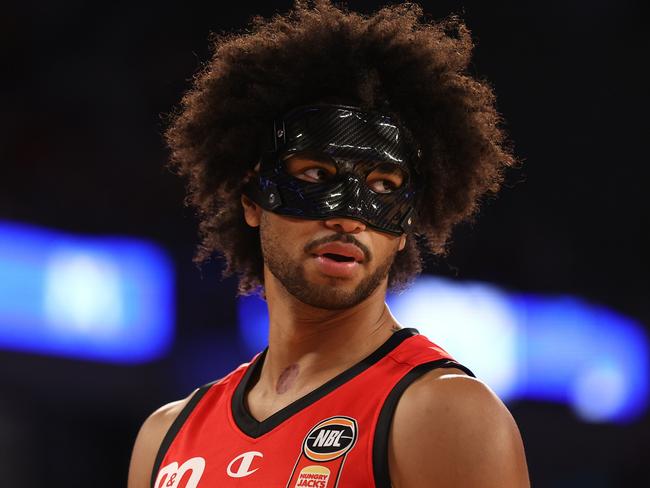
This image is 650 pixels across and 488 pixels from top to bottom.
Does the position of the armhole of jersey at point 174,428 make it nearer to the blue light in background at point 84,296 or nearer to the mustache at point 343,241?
the mustache at point 343,241

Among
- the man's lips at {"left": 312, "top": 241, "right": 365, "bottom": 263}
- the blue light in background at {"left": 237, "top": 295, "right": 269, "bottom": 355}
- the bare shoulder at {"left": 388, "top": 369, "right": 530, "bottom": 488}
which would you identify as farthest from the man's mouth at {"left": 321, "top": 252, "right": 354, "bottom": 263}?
the blue light in background at {"left": 237, "top": 295, "right": 269, "bottom": 355}

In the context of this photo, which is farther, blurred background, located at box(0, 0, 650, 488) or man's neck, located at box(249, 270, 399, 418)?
blurred background, located at box(0, 0, 650, 488)

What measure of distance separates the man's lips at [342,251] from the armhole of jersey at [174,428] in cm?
64

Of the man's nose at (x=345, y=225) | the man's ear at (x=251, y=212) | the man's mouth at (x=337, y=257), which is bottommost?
the man's mouth at (x=337, y=257)

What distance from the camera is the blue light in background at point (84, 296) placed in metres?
6.11

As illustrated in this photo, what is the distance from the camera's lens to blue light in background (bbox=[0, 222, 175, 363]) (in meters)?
6.11

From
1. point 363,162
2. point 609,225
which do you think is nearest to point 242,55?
point 363,162

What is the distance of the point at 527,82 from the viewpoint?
9055 millimetres

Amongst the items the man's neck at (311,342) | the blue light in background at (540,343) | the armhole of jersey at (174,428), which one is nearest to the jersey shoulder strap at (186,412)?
the armhole of jersey at (174,428)

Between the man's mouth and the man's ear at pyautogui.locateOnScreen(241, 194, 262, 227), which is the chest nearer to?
the man's mouth

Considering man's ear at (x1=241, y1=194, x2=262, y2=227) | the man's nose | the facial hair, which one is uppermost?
man's ear at (x1=241, y1=194, x2=262, y2=227)

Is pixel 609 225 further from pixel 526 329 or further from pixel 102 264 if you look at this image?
pixel 102 264

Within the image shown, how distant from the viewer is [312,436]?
2498 millimetres

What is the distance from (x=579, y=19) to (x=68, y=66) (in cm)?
448
